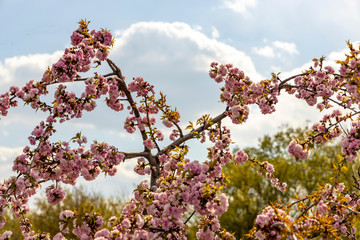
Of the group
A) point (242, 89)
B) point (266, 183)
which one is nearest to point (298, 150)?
point (242, 89)

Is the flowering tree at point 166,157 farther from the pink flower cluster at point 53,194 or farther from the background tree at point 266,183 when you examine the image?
the background tree at point 266,183

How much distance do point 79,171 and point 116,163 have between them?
2.36 ft

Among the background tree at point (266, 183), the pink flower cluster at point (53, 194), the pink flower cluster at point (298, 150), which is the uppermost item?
the background tree at point (266, 183)

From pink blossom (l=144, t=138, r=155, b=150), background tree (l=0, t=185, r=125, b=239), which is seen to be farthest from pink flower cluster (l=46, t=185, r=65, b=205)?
background tree (l=0, t=185, r=125, b=239)

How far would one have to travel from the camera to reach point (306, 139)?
5637 millimetres

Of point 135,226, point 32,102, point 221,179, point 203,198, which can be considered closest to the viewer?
point 203,198

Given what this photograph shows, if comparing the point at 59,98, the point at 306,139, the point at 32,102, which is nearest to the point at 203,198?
the point at 306,139

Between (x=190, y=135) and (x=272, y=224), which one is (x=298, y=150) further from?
(x=190, y=135)

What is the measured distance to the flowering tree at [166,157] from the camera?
4232 mm

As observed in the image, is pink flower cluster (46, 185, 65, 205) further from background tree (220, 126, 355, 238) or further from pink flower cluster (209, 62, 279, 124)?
background tree (220, 126, 355, 238)

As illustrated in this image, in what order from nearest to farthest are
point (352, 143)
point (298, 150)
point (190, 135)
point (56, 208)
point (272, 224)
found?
point (272, 224) → point (352, 143) → point (298, 150) → point (190, 135) → point (56, 208)

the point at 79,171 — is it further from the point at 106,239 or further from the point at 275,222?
the point at 275,222

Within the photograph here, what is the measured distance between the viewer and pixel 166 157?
7098mm

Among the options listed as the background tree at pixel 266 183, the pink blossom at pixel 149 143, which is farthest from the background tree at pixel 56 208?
the pink blossom at pixel 149 143
